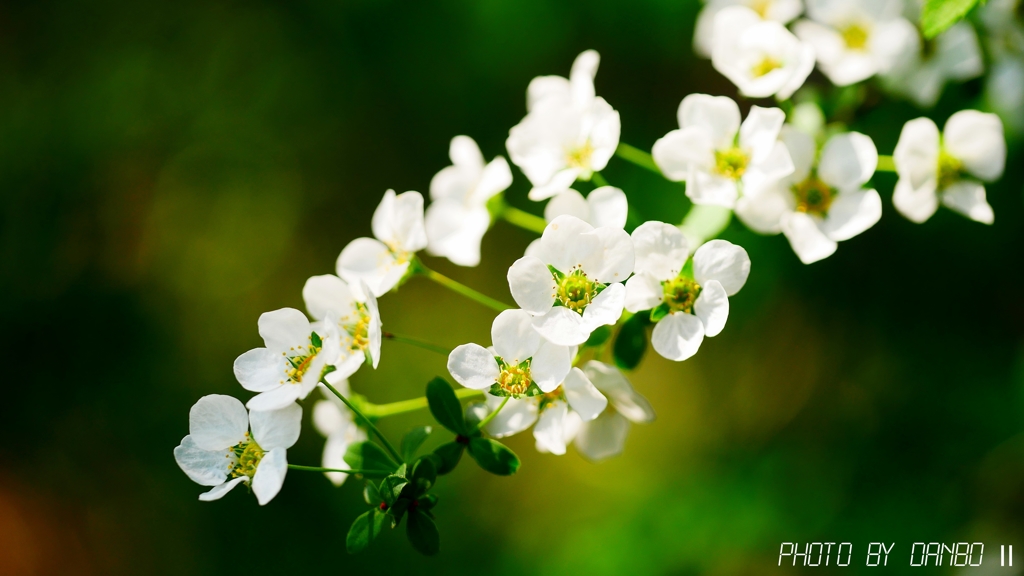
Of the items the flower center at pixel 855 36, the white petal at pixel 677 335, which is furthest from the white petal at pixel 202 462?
the flower center at pixel 855 36

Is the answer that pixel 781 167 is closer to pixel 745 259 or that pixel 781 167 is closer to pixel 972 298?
pixel 745 259

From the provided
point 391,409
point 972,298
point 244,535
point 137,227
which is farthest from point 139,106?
point 972,298

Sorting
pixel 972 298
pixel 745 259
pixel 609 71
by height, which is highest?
pixel 609 71

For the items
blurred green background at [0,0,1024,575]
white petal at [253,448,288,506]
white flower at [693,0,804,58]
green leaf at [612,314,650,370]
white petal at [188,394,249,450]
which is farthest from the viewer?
blurred green background at [0,0,1024,575]

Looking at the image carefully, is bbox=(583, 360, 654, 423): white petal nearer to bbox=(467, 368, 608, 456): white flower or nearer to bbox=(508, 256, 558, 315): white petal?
bbox=(467, 368, 608, 456): white flower

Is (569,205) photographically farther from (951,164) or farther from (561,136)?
(951,164)

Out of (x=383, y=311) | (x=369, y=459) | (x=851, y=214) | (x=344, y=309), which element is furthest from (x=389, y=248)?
(x=383, y=311)

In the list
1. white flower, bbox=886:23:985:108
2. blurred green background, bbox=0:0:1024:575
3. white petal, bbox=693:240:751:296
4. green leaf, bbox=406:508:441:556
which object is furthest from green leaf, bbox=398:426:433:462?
blurred green background, bbox=0:0:1024:575
